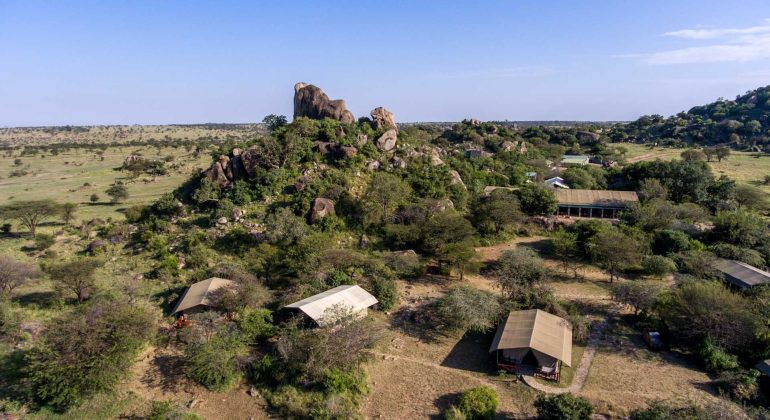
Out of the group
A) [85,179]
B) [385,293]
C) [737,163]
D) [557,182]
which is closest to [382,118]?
[557,182]

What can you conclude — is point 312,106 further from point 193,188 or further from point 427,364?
point 427,364

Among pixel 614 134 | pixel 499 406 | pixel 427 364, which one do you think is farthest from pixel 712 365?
pixel 614 134

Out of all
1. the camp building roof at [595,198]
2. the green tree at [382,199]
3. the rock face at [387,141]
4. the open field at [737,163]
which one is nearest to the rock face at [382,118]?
the rock face at [387,141]

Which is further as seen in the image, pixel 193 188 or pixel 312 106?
pixel 312 106

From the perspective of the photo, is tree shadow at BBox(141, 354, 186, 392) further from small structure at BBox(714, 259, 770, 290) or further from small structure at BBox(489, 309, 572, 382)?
small structure at BBox(714, 259, 770, 290)

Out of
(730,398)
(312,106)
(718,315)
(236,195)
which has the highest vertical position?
(312,106)

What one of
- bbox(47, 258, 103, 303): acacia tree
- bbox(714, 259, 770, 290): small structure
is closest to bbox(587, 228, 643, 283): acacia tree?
bbox(714, 259, 770, 290): small structure

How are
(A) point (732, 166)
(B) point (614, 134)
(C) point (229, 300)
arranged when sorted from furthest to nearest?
(B) point (614, 134) < (A) point (732, 166) < (C) point (229, 300)
